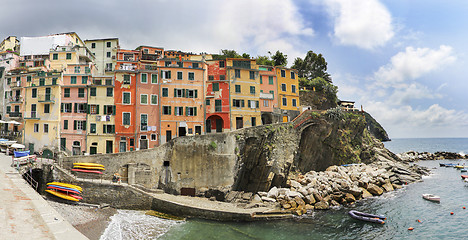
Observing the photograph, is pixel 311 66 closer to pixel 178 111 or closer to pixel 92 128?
pixel 178 111

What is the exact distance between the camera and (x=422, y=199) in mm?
37406

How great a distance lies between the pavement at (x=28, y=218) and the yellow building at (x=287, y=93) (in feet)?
126

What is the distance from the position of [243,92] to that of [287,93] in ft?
33.4

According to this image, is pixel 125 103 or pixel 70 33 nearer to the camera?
pixel 125 103

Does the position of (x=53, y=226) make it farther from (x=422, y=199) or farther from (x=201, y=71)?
(x=422, y=199)

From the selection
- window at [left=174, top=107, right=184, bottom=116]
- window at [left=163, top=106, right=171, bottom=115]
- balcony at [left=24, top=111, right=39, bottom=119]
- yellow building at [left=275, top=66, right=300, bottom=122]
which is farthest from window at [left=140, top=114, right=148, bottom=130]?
yellow building at [left=275, top=66, right=300, bottom=122]

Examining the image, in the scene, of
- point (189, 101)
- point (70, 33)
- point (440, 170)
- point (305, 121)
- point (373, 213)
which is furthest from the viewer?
point (440, 170)

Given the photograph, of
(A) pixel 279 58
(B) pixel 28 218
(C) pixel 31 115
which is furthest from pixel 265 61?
(B) pixel 28 218

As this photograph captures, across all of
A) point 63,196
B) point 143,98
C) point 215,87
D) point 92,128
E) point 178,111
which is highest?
point 215,87

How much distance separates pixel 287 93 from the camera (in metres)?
48.8

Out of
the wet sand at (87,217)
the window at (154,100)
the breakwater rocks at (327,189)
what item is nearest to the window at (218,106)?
the window at (154,100)

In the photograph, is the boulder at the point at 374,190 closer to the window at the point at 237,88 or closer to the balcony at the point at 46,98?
the window at the point at 237,88

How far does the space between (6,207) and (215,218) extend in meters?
18.9

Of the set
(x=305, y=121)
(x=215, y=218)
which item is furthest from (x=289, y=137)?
(x=215, y=218)
